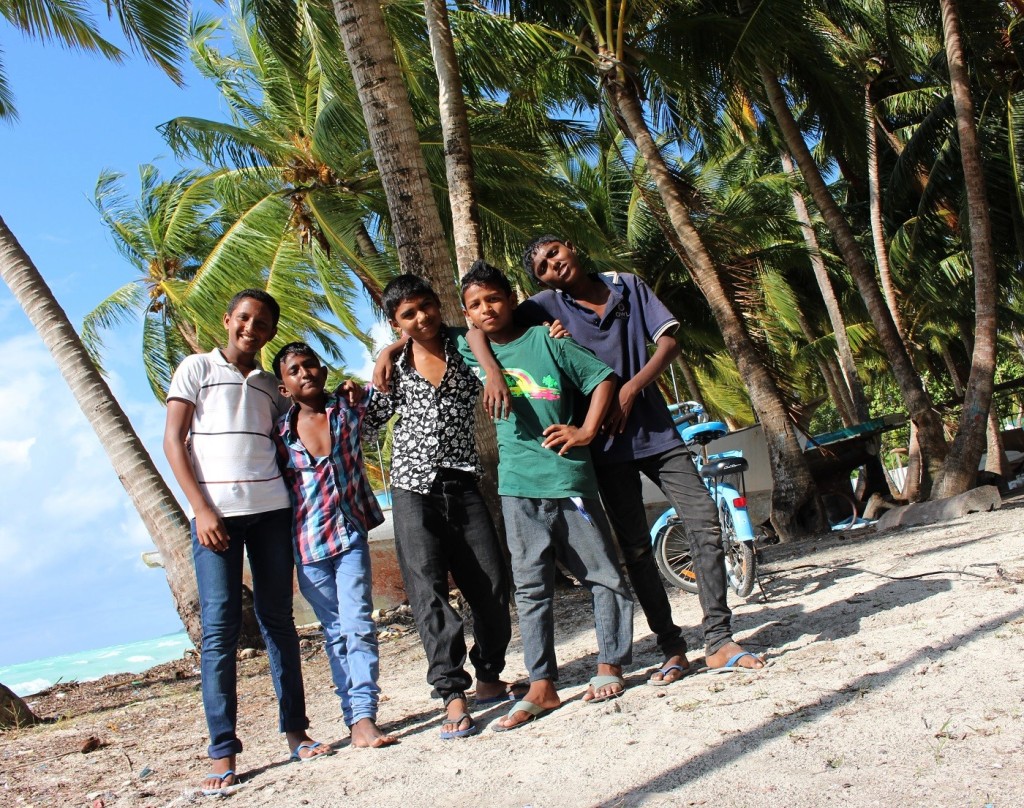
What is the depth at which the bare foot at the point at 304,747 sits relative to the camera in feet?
12.4

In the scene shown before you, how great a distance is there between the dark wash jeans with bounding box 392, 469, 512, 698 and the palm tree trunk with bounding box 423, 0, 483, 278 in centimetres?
327

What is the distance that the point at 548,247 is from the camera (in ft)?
13.4

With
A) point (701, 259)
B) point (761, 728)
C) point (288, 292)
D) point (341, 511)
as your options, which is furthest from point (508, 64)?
point (761, 728)

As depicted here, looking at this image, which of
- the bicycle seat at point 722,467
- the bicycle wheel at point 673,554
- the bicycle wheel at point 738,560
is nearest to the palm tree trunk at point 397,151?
the bicycle wheel at point 673,554

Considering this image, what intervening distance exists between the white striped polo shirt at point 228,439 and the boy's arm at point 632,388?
54.7 inches

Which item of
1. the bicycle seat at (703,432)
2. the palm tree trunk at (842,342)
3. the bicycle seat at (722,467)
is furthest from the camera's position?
the palm tree trunk at (842,342)

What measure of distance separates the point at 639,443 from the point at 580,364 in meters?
0.43

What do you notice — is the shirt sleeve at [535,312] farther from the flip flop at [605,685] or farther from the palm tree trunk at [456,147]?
the palm tree trunk at [456,147]

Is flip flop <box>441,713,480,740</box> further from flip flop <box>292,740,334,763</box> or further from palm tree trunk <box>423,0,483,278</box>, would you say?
palm tree trunk <box>423,0,483,278</box>

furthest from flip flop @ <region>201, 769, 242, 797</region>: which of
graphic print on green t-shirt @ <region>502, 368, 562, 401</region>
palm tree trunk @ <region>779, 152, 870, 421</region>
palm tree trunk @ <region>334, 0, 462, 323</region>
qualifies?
palm tree trunk @ <region>779, 152, 870, 421</region>

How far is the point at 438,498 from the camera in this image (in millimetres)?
3838

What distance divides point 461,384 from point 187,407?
3.64 feet

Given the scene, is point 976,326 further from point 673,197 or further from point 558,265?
point 558,265

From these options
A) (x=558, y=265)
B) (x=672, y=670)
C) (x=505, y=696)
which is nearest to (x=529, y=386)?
(x=558, y=265)
